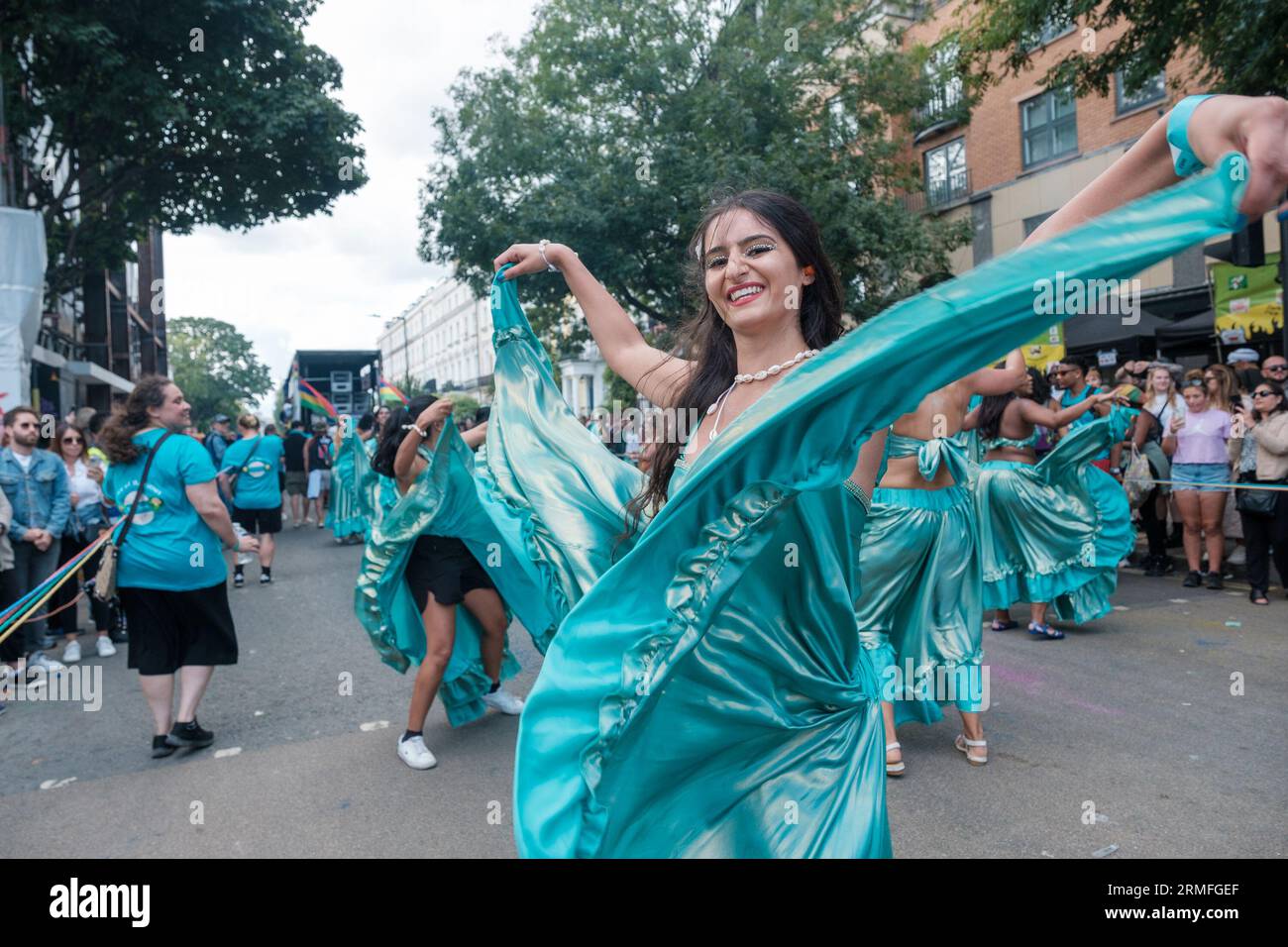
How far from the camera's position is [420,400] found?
5.27 m

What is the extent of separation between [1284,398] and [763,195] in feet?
24.1

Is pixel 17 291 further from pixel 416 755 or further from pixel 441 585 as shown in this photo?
pixel 416 755

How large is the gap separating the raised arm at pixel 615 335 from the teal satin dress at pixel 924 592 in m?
2.09

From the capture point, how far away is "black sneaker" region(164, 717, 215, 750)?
4.94 m

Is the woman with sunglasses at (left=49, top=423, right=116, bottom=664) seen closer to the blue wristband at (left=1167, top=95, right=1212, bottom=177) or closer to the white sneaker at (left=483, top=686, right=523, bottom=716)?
the white sneaker at (left=483, top=686, right=523, bottom=716)

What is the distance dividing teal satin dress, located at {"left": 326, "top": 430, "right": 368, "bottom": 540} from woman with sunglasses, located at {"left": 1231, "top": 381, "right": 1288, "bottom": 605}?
9.64 meters

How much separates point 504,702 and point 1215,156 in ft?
15.7

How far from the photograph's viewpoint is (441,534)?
4797 millimetres

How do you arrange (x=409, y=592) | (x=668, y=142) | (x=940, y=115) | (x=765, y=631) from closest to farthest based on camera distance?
(x=765, y=631)
(x=409, y=592)
(x=668, y=142)
(x=940, y=115)

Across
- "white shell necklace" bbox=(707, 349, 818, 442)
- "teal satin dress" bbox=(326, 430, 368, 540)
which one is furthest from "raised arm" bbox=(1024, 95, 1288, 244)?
"teal satin dress" bbox=(326, 430, 368, 540)

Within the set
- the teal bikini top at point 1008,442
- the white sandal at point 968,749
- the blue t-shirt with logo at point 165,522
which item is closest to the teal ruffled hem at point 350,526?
the blue t-shirt with logo at point 165,522

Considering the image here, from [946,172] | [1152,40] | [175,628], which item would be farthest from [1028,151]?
[175,628]
